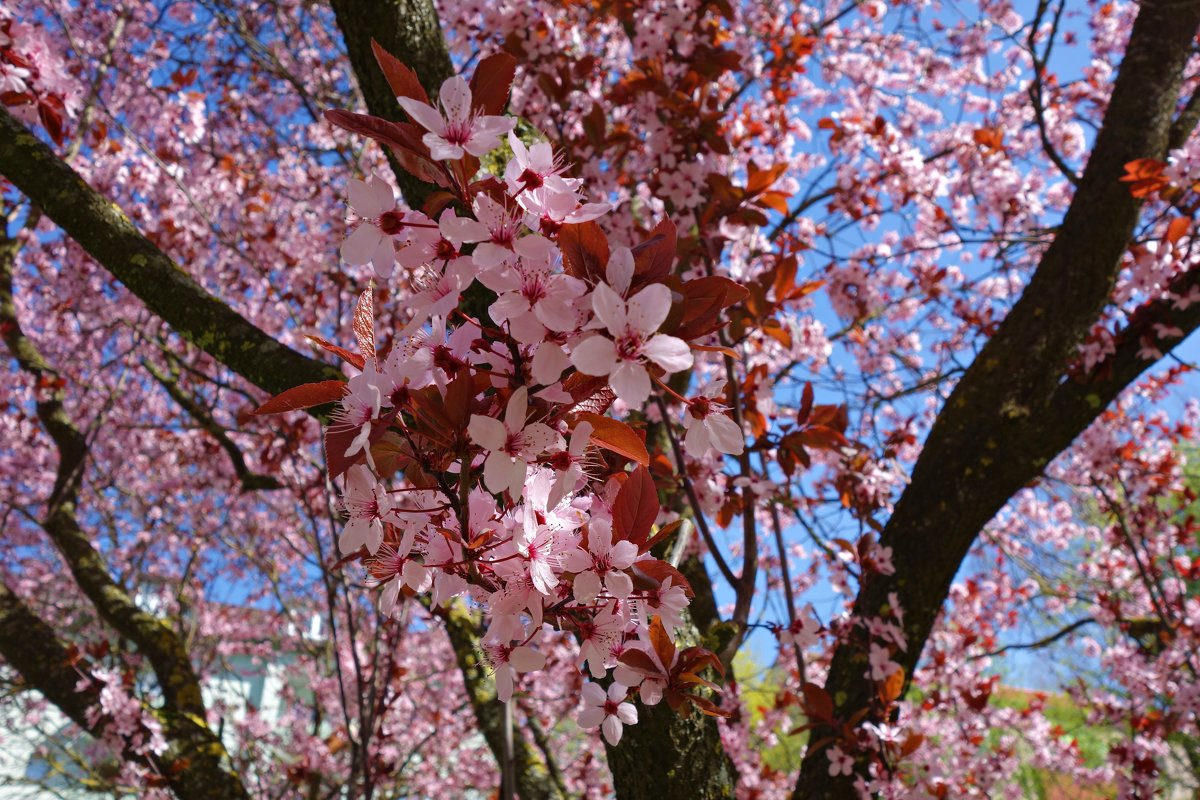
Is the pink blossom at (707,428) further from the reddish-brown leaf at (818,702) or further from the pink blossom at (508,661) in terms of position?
the reddish-brown leaf at (818,702)

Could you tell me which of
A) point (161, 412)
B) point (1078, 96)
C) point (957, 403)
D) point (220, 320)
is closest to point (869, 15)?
point (1078, 96)

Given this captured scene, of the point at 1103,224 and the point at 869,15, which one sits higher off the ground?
the point at 869,15

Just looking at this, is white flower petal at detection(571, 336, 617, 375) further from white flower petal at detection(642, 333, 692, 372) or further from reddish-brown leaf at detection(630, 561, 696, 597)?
reddish-brown leaf at detection(630, 561, 696, 597)

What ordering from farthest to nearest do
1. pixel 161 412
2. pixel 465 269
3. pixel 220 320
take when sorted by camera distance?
pixel 161 412
pixel 220 320
pixel 465 269

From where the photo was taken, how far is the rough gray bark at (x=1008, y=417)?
180 cm

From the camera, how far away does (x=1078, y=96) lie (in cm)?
411

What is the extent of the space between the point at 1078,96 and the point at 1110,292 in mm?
2852

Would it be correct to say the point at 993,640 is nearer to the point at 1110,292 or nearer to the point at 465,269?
the point at 1110,292

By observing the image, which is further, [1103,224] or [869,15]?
[869,15]

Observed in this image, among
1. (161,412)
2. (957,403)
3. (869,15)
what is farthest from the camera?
(161,412)

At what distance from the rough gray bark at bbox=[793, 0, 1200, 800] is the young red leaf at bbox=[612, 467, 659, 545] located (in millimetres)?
1329

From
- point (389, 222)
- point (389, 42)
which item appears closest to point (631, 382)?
point (389, 222)

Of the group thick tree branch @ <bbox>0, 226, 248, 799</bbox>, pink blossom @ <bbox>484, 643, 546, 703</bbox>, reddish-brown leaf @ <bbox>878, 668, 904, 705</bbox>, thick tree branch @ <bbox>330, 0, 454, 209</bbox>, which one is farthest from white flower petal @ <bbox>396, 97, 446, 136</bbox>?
thick tree branch @ <bbox>0, 226, 248, 799</bbox>

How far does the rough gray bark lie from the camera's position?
180 centimetres
